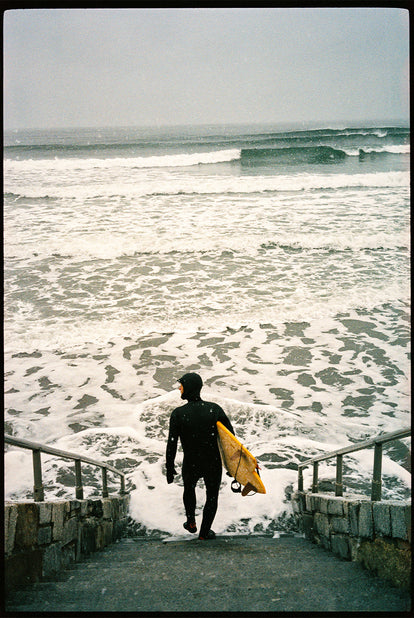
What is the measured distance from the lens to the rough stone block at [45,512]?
290 centimetres

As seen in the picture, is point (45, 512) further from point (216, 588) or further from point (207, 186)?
point (207, 186)

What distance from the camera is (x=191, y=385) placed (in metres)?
3.88

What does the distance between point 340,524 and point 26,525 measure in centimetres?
194

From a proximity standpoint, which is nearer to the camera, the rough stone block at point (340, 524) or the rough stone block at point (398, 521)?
the rough stone block at point (398, 521)

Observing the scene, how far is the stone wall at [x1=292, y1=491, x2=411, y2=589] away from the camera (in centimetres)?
275

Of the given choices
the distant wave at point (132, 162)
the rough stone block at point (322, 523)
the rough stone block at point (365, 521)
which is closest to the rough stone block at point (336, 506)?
the rough stone block at point (322, 523)

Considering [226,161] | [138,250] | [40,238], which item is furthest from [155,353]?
[226,161]

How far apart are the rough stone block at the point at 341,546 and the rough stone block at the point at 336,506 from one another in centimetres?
14

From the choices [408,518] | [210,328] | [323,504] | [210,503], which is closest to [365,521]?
[408,518]

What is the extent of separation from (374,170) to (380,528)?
20727 mm

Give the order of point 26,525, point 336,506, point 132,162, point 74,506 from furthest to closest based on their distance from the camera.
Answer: point 132,162 < point 336,506 < point 74,506 < point 26,525

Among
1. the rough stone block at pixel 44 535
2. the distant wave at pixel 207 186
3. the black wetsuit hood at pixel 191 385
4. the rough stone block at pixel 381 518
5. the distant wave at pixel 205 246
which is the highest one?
the distant wave at pixel 207 186

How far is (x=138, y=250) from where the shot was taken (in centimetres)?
1309

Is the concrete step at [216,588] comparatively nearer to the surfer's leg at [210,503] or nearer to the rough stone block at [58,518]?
the rough stone block at [58,518]
